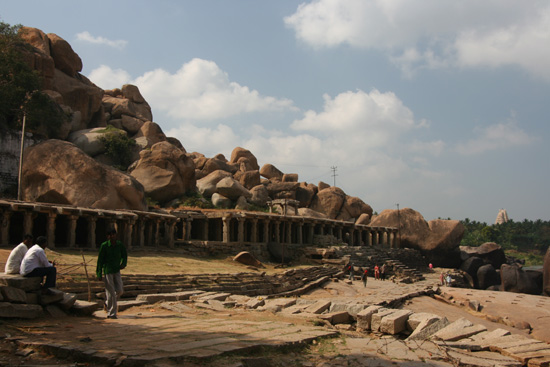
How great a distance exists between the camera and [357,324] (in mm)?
9789

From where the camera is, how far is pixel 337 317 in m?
10.1

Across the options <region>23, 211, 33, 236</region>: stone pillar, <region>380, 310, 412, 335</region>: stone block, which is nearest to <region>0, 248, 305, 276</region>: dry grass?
<region>23, 211, 33, 236</region>: stone pillar

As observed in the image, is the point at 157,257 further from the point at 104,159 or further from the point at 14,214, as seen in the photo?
the point at 104,159

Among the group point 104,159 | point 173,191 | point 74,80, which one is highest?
point 74,80

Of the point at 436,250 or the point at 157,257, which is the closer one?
the point at 157,257

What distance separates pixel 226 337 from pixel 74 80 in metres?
40.4

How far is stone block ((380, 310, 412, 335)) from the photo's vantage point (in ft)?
30.4

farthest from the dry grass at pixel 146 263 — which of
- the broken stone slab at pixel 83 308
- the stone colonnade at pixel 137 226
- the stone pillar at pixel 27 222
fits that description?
the broken stone slab at pixel 83 308

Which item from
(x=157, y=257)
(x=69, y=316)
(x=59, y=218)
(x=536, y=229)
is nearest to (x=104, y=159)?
(x=59, y=218)

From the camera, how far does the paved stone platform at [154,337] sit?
5551 mm

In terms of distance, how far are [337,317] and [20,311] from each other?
→ 6.19m

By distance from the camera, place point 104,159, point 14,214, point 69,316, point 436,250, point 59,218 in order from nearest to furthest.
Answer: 1. point 69,316
2. point 14,214
3. point 59,218
4. point 104,159
5. point 436,250

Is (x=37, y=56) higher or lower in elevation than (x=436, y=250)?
higher

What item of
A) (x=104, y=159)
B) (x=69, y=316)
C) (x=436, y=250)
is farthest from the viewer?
(x=436, y=250)
